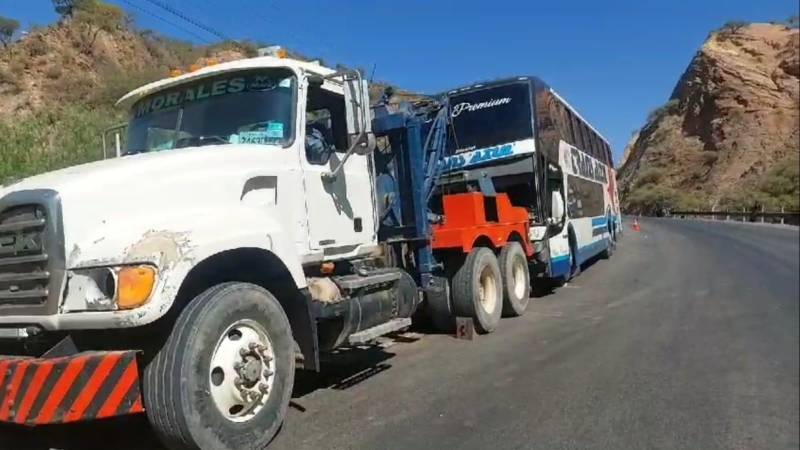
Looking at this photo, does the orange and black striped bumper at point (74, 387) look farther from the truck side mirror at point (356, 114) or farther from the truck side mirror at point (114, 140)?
the truck side mirror at point (114, 140)

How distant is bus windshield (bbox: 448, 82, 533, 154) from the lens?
35.2 feet

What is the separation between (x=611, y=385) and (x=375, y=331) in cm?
193

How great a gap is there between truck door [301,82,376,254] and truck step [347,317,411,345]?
28.1 inches

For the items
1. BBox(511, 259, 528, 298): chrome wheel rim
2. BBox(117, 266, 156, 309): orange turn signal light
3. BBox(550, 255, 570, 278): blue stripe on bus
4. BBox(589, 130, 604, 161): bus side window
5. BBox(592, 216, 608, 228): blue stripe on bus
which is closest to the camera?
BBox(117, 266, 156, 309): orange turn signal light

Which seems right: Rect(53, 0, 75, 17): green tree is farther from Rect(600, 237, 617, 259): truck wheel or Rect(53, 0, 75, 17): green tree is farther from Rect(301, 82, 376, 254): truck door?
Rect(301, 82, 376, 254): truck door

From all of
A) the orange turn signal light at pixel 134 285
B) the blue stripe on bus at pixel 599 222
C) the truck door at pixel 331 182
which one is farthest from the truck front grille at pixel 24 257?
the blue stripe on bus at pixel 599 222

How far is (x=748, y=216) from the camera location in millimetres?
3461

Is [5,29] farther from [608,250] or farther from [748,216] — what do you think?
[748,216]

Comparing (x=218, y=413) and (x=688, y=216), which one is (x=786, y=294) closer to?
(x=218, y=413)

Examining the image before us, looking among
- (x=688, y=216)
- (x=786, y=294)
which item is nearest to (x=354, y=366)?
(x=688, y=216)

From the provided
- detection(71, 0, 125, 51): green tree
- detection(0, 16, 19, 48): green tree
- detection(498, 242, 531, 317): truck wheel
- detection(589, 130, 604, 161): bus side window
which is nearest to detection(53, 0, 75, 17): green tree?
detection(71, 0, 125, 51): green tree

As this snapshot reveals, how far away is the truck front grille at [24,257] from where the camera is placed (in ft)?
12.6

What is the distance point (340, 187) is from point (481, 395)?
2086mm

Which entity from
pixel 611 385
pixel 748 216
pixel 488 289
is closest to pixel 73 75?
pixel 488 289
